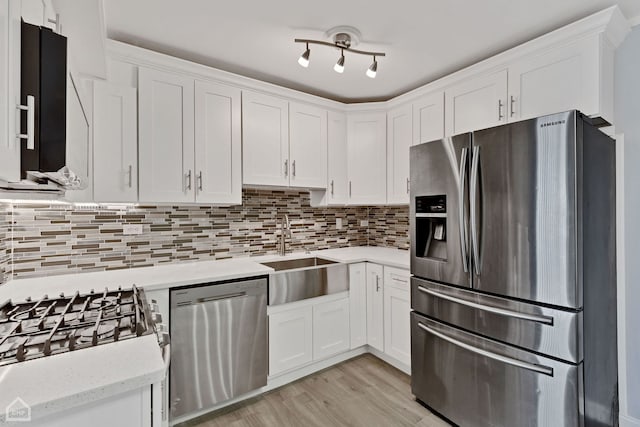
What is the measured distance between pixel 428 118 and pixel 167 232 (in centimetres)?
231

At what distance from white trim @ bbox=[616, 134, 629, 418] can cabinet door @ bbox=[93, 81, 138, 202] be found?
3024 mm

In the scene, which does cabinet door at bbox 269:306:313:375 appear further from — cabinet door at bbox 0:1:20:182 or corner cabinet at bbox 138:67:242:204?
cabinet door at bbox 0:1:20:182

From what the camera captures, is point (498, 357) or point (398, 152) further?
point (398, 152)

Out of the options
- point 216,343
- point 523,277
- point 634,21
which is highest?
point 634,21

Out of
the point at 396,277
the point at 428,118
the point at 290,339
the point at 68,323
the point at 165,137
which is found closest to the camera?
the point at 68,323

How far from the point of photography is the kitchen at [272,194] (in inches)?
66.9

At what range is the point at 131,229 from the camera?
234cm

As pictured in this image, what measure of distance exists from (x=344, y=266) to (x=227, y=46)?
188 centimetres

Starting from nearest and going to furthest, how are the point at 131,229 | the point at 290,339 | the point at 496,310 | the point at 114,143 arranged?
the point at 496,310
the point at 114,143
the point at 131,229
the point at 290,339

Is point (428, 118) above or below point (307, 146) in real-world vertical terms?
above

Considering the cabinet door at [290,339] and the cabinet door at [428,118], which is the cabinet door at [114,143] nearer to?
the cabinet door at [290,339]

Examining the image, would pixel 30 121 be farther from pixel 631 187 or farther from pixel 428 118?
pixel 631 187

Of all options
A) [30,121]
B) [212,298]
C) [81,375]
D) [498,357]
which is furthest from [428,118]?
[81,375]

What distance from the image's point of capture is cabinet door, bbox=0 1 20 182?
0.66 m
